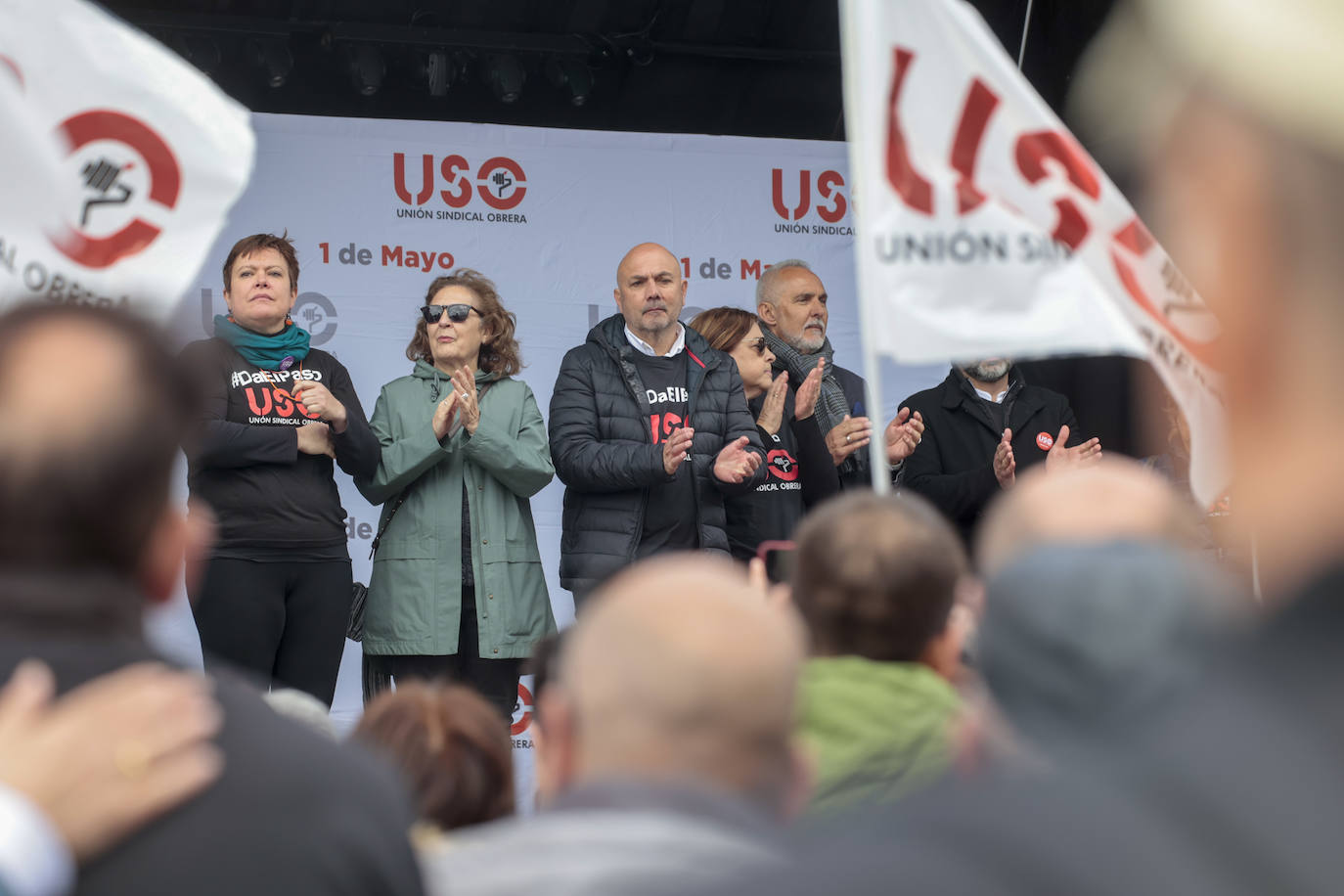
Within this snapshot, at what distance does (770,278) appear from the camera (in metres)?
6.29

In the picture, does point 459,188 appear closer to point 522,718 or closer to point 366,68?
point 366,68

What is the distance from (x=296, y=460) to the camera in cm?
499

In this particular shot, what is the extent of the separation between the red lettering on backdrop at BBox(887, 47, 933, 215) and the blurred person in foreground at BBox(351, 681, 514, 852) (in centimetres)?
184

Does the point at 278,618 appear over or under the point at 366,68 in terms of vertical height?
under

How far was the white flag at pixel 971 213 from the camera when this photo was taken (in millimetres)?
3500

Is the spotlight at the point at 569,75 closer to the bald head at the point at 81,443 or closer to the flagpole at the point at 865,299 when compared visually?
the flagpole at the point at 865,299

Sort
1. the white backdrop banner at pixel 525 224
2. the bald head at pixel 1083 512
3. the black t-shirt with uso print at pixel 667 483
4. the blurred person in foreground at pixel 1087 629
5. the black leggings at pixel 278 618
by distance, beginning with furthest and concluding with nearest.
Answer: the white backdrop banner at pixel 525 224, the black t-shirt with uso print at pixel 667 483, the black leggings at pixel 278 618, the bald head at pixel 1083 512, the blurred person in foreground at pixel 1087 629

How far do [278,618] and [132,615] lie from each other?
373 centimetres

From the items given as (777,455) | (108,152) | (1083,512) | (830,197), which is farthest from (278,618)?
(1083,512)

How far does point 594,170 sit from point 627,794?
601cm

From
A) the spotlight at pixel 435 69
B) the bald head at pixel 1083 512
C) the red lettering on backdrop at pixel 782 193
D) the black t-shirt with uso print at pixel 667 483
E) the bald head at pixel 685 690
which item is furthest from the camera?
the red lettering on backdrop at pixel 782 193

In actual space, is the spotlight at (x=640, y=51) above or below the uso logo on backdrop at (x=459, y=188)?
above

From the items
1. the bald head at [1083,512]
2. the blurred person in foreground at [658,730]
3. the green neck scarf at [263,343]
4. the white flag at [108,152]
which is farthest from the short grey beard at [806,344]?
the blurred person in foreground at [658,730]

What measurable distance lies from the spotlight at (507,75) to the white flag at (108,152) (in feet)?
11.6
